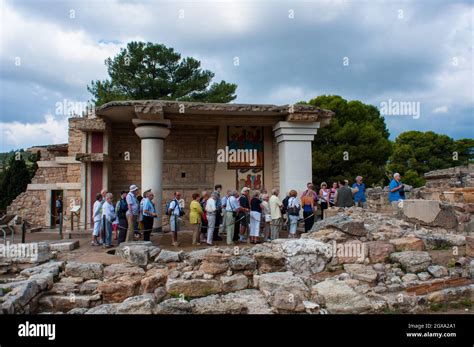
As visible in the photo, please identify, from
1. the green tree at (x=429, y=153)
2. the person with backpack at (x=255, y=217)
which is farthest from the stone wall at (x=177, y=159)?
the green tree at (x=429, y=153)

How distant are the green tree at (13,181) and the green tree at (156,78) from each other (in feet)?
20.0

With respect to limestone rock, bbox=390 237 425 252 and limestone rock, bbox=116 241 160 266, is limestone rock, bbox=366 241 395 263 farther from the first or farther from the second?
limestone rock, bbox=116 241 160 266

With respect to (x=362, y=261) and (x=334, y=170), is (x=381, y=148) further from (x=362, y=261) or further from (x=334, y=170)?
(x=362, y=261)

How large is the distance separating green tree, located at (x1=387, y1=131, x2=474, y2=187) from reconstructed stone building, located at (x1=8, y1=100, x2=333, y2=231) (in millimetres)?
26403

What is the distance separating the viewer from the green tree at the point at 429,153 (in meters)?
35.6

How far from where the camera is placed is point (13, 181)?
19953 mm

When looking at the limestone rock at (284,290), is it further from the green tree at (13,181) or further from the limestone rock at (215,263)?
the green tree at (13,181)

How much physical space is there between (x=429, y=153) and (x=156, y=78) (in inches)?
1128

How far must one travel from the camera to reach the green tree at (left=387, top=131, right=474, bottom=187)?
1403 inches

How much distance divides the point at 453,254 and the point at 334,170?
17320 millimetres

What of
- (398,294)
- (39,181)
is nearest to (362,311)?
(398,294)

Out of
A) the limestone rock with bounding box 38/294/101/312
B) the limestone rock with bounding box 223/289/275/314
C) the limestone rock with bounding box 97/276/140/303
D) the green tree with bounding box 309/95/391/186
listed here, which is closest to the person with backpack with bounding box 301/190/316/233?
the limestone rock with bounding box 223/289/275/314

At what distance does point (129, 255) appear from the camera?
23.5 feet

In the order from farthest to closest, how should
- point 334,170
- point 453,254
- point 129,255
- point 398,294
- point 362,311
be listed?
1. point 334,170
2. point 129,255
3. point 453,254
4. point 398,294
5. point 362,311
